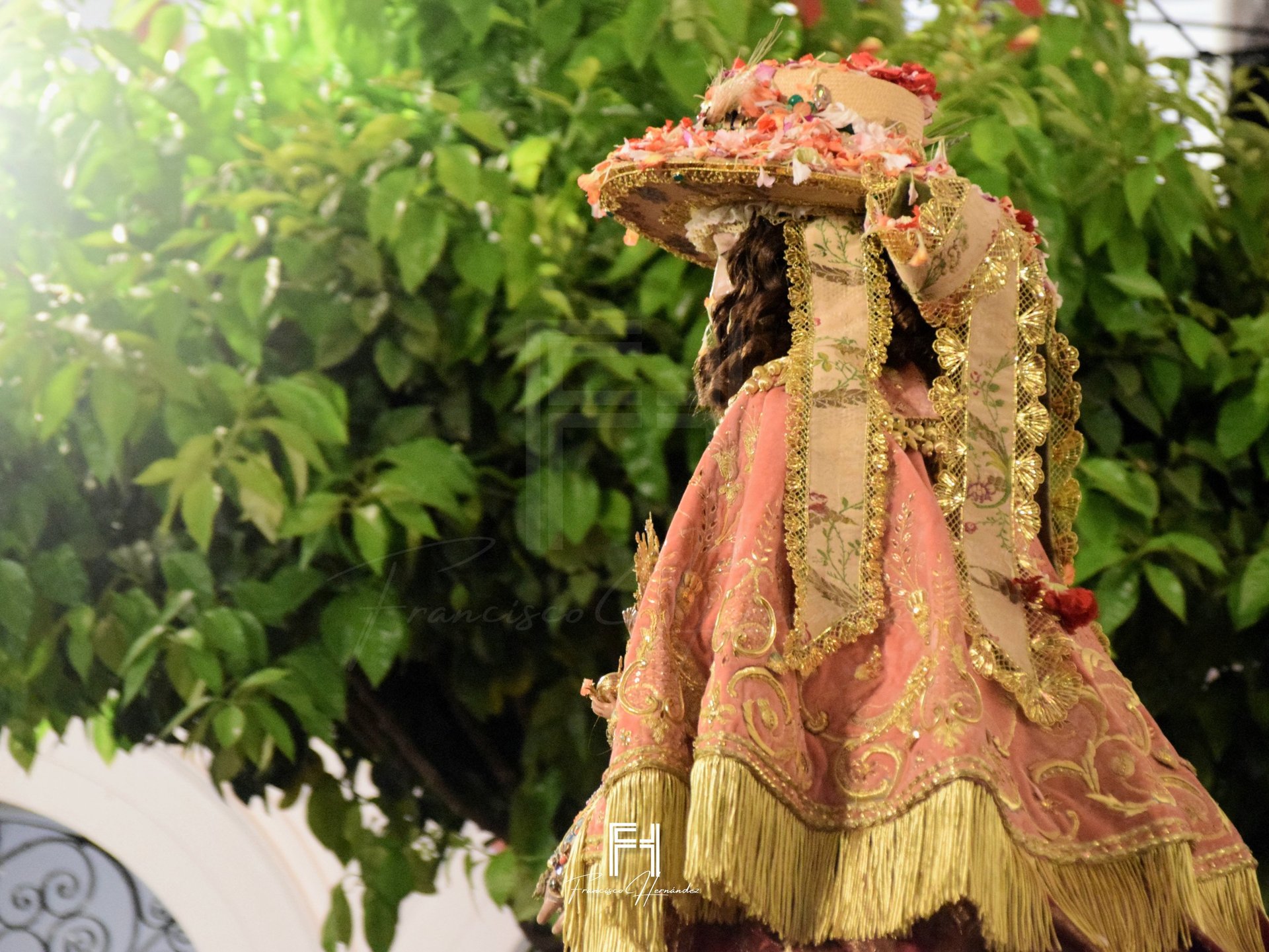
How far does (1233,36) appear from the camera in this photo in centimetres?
239

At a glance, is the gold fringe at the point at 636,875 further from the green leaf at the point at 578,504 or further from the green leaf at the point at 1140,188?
the green leaf at the point at 1140,188

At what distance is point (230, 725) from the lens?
1844 millimetres

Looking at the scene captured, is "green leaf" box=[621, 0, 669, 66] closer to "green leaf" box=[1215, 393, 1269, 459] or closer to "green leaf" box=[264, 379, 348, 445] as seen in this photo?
"green leaf" box=[264, 379, 348, 445]

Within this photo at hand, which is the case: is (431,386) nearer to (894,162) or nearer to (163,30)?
(163,30)

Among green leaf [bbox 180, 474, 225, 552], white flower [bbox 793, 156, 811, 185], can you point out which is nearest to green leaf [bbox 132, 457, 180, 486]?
green leaf [bbox 180, 474, 225, 552]

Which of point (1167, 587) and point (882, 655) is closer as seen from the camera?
point (882, 655)

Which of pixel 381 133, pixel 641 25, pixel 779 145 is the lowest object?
pixel 779 145

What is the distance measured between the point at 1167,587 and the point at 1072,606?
20.7 inches

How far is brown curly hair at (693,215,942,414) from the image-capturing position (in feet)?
5.15

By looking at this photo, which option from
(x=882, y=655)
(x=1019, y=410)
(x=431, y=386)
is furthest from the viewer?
(x=431, y=386)

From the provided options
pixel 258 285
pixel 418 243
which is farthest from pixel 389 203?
pixel 258 285

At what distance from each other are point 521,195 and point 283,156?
0.32 meters

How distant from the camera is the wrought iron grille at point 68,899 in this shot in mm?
2504

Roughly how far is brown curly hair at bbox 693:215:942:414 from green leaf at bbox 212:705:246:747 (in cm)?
74
